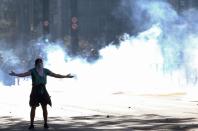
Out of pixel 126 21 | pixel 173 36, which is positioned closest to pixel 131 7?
pixel 126 21

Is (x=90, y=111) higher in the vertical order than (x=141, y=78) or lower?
lower

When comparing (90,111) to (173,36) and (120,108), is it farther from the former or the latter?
(173,36)

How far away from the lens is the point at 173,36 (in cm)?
4422

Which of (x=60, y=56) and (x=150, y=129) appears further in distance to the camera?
(x=60, y=56)

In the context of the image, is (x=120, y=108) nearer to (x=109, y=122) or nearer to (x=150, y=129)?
(x=109, y=122)

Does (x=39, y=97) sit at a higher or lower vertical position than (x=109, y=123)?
higher

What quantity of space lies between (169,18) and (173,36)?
6.97 meters

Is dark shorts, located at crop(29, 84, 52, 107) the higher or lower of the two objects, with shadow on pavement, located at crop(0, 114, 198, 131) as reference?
higher

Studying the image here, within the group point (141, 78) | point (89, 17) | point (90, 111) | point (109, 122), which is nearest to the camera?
point (109, 122)

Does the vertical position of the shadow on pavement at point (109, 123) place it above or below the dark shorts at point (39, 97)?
below

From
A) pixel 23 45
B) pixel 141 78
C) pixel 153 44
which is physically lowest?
pixel 141 78

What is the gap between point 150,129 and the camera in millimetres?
12797

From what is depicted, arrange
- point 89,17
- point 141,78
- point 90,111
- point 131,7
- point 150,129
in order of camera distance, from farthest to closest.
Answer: point 89,17 < point 131,7 < point 141,78 < point 90,111 < point 150,129

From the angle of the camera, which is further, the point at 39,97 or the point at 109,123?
the point at 109,123
